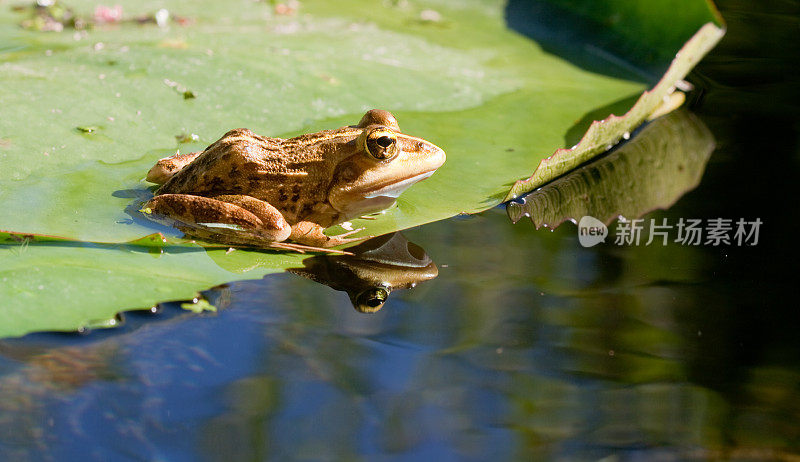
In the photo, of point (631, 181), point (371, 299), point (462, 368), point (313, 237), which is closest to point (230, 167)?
point (313, 237)

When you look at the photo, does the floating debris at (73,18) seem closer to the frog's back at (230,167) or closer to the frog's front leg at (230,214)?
the frog's back at (230,167)

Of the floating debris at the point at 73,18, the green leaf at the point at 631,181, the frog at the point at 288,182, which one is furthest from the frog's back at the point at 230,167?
the floating debris at the point at 73,18

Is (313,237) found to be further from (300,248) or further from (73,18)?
(73,18)

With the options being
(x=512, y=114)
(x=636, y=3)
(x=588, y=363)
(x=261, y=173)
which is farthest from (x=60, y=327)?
(x=636, y=3)

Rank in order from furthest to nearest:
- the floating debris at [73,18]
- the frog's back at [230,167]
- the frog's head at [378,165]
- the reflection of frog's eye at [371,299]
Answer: the floating debris at [73,18]
the frog's head at [378,165]
the frog's back at [230,167]
the reflection of frog's eye at [371,299]

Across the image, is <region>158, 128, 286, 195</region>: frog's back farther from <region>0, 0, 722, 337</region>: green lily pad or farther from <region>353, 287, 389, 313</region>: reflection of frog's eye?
<region>353, 287, 389, 313</region>: reflection of frog's eye

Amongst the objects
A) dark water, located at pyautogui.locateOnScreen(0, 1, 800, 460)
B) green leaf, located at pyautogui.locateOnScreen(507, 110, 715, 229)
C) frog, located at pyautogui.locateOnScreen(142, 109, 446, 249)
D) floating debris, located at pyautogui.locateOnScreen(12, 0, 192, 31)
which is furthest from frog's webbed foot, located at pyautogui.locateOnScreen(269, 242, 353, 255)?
floating debris, located at pyautogui.locateOnScreen(12, 0, 192, 31)
